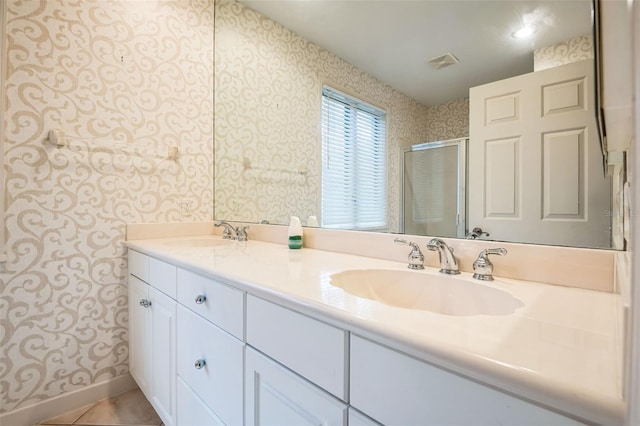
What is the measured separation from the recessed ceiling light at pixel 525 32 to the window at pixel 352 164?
47 cm

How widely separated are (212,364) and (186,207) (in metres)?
1.12

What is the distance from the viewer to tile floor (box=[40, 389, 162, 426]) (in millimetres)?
1286

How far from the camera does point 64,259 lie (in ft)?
4.37

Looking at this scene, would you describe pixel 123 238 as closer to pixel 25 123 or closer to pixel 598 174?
pixel 25 123

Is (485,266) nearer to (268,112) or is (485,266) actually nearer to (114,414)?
(268,112)

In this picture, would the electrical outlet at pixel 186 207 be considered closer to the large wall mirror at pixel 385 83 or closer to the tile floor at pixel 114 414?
the large wall mirror at pixel 385 83

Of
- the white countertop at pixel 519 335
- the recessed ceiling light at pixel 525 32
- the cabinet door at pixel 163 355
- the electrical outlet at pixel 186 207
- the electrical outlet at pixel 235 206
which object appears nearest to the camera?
the white countertop at pixel 519 335

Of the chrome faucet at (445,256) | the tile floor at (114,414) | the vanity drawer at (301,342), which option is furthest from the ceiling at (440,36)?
the tile floor at (114,414)

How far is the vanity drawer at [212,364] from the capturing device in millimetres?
772

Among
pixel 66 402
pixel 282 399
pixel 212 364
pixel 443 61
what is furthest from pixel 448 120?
pixel 66 402

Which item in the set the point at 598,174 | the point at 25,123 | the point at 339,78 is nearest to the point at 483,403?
the point at 598,174

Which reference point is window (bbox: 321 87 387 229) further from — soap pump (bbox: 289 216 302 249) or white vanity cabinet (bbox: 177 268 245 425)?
white vanity cabinet (bbox: 177 268 245 425)

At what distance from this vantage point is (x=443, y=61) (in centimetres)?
100

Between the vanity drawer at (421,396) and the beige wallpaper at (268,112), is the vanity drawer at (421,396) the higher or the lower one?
the lower one
